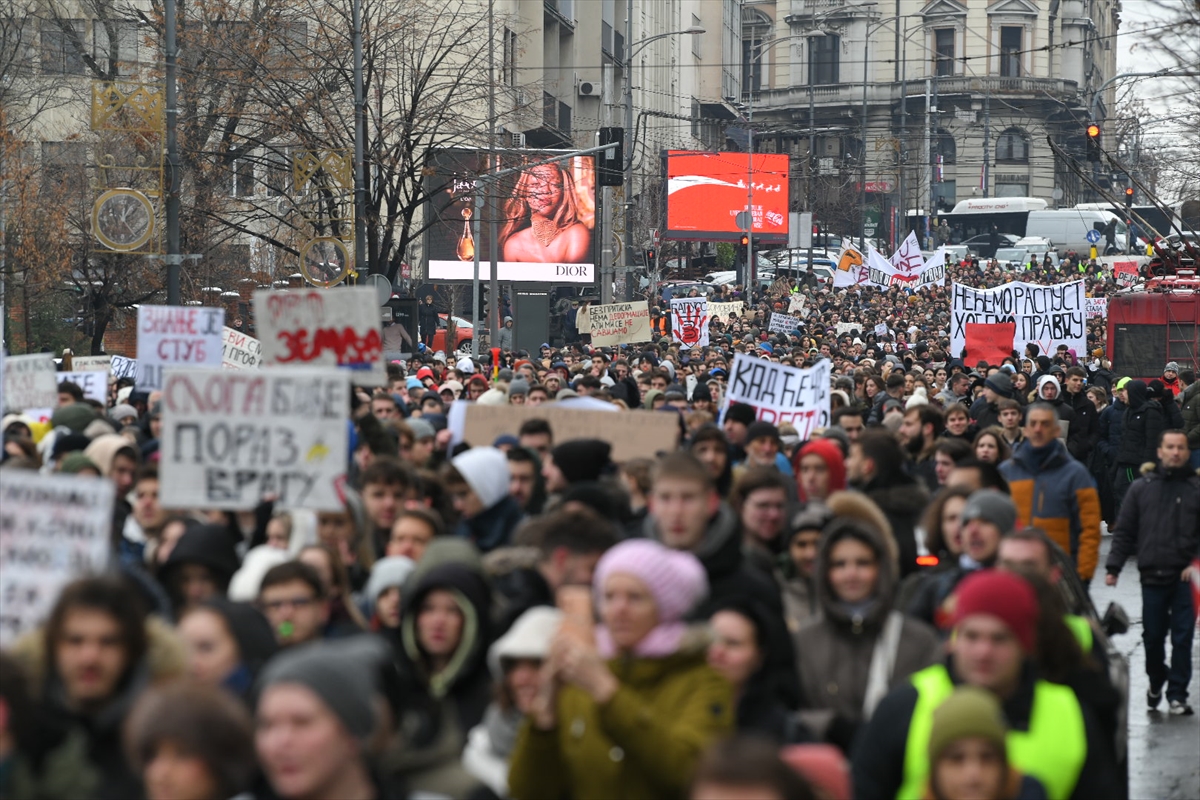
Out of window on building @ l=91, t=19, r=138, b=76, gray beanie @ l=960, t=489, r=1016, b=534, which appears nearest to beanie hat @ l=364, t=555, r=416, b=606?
gray beanie @ l=960, t=489, r=1016, b=534

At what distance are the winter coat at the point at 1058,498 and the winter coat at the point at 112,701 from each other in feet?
19.4

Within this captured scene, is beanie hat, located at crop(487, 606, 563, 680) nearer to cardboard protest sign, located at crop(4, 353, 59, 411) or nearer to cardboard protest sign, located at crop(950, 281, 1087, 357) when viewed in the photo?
cardboard protest sign, located at crop(4, 353, 59, 411)

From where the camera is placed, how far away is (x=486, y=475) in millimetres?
8008

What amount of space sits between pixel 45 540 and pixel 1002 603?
270 cm

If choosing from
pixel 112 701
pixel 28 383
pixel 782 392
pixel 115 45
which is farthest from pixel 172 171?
pixel 112 701

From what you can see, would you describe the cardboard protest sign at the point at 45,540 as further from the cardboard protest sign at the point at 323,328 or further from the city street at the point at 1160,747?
the city street at the point at 1160,747

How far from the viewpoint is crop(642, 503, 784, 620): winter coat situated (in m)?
5.52

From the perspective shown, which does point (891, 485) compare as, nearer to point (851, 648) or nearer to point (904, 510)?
point (904, 510)

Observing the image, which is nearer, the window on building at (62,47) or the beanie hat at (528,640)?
the beanie hat at (528,640)

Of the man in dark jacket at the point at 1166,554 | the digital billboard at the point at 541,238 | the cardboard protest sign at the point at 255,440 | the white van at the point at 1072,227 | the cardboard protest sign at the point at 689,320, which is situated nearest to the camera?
the cardboard protest sign at the point at 255,440

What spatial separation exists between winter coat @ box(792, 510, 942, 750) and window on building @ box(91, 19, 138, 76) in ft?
85.5

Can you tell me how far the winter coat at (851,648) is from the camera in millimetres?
5430

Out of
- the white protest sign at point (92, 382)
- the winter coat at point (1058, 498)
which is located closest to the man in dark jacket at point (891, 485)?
the winter coat at point (1058, 498)

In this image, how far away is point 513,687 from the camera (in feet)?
15.1
